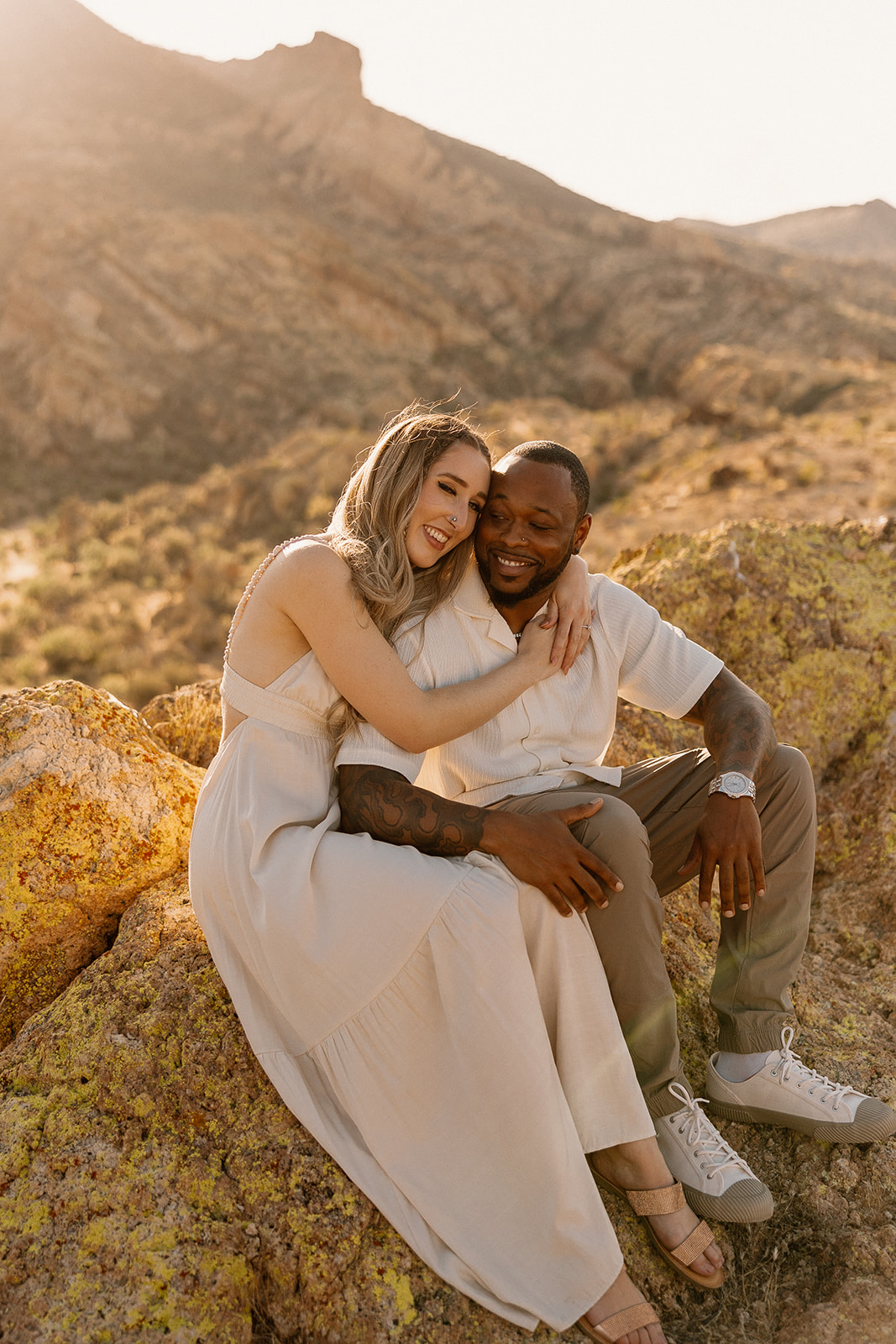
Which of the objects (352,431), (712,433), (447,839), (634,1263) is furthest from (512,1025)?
(352,431)

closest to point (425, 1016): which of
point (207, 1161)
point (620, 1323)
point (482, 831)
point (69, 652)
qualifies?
point (482, 831)

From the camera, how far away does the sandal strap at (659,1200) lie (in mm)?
2117

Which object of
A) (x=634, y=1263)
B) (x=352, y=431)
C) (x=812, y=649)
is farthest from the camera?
(x=352, y=431)

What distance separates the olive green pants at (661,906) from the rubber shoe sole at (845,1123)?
17 centimetres

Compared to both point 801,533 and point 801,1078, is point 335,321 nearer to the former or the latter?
point 801,533

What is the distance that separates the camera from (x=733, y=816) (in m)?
2.45

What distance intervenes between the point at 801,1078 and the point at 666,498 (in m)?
12.9

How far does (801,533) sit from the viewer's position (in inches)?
168

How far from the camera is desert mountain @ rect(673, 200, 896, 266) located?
81.5 metres

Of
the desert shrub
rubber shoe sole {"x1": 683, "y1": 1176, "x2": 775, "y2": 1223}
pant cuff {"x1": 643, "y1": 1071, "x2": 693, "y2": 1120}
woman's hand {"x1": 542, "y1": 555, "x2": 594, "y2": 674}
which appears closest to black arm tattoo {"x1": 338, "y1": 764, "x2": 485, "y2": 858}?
woman's hand {"x1": 542, "y1": 555, "x2": 594, "y2": 674}

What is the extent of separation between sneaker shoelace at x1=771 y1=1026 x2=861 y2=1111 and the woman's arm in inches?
50.7

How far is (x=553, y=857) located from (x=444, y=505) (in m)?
1.11

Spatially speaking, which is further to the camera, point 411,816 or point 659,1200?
point 411,816

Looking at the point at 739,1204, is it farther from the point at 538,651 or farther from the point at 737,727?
the point at 538,651
